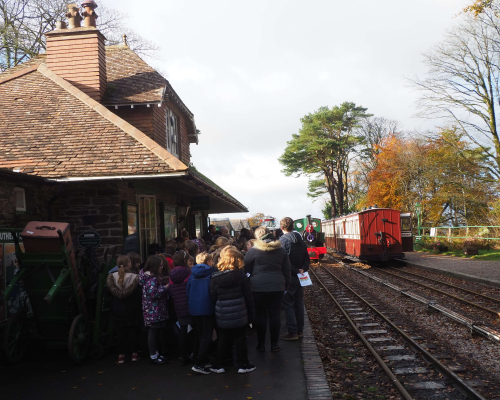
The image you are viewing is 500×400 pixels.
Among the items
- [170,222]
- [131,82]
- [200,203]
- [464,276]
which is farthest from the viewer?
[200,203]

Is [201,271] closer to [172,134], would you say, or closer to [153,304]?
[153,304]

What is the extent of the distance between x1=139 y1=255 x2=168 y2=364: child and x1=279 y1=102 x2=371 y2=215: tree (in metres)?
32.3

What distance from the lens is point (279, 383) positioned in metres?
5.17

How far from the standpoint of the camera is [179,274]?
6.03 m

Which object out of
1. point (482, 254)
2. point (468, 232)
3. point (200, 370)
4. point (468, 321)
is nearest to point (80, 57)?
point (200, 370)

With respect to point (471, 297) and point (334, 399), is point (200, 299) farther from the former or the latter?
point (471, 297)

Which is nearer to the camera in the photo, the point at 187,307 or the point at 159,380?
the point at 159,380

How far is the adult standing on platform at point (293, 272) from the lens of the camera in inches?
279

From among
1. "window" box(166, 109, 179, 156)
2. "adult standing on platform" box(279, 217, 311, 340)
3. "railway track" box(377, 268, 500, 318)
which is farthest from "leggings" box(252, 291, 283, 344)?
"window" box(166, 109, 179, 156)

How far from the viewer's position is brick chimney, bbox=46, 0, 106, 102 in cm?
1234

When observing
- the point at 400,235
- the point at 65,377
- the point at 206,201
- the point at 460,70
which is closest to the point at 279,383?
the point at 65,377

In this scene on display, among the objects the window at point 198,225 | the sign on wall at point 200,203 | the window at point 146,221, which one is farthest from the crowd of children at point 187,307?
the window at point 198,225

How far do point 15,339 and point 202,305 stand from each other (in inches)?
102

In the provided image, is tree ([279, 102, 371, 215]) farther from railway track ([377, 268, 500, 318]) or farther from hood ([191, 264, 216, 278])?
hood ([191, 264, 216, 278])
